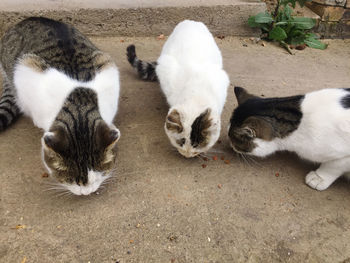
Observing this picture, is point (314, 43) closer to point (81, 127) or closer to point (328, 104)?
point (328, 104)

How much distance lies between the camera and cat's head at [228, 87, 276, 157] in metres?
3.19

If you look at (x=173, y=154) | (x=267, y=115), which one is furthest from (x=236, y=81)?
(x=173, y=154)

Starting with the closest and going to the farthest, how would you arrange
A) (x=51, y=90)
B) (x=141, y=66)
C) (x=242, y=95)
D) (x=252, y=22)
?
(x=51, y=90) → (x=242, y=95) → (x=141, y=66) → (x=252, y=22)

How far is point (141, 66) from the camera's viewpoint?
4.54m

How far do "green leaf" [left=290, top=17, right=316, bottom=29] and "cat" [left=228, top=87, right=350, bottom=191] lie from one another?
3.66 m

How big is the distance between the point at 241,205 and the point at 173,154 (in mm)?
982

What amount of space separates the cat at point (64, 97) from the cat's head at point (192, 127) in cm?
66

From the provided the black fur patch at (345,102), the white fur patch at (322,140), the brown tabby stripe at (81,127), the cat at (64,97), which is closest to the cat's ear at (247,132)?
the white fur patch at (322,140)

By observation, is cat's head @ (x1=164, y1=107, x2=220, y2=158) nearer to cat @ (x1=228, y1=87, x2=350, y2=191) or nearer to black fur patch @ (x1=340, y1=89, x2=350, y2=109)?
cat @ (x1=228, y1=87, x2=350, y2=191)

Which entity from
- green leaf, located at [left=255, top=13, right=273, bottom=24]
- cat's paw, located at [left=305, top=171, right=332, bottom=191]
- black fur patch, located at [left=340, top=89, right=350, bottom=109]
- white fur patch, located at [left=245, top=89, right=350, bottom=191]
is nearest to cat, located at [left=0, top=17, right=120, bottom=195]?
white fur patch, located at [left=245, top=89, right=350, bottom=191]

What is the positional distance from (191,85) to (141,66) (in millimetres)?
1461

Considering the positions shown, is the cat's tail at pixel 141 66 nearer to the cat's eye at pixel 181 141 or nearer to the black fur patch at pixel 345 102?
the cat's eye at pixel 181 141

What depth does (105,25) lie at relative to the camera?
5.68m

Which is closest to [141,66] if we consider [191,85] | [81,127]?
[191,85]
